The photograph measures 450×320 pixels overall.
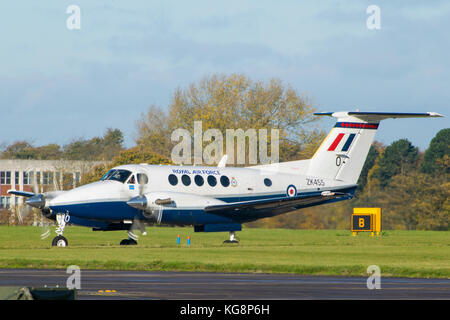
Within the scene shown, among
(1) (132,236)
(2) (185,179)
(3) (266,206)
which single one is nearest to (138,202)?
(1) (132,236)

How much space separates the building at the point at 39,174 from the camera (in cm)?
10244

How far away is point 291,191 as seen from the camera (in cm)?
4800

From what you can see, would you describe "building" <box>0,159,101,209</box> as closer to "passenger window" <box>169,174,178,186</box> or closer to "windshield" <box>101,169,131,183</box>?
"passenger window" <box>169,174,178,186</box>

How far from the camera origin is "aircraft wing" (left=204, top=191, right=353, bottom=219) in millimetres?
44781

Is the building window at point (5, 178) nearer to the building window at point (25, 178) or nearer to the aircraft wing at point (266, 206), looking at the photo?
the building window at point (25, 178)

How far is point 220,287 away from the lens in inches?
850

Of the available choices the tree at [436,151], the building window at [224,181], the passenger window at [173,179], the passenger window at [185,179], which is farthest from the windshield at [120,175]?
the tree at [436,151]

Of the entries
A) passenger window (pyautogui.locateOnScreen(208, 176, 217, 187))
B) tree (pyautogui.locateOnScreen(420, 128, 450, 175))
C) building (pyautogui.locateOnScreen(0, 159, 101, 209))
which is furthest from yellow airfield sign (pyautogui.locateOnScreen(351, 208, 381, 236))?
tree (pyautogui.locateOnScreen(420, 128, 450, 175))

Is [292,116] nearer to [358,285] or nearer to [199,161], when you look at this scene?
[199,161]

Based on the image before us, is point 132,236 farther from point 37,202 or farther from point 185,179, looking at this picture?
point 37,202

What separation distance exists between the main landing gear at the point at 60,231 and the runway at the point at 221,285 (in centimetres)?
1257

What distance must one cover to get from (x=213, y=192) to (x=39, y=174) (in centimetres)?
7813

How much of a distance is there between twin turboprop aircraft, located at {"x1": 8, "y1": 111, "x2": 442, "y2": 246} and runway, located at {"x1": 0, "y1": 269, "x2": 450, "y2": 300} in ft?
45.5
